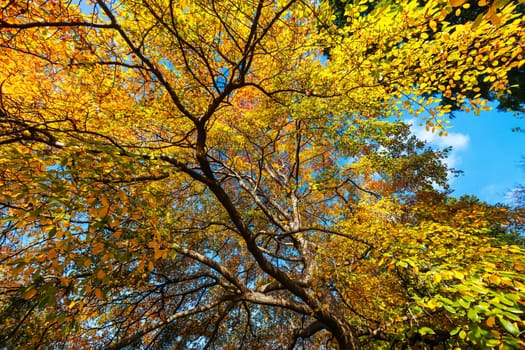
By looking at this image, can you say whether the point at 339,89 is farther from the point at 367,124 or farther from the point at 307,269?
the point at 307,269

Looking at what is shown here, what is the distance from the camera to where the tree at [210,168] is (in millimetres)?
2113

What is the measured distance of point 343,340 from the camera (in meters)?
4.43

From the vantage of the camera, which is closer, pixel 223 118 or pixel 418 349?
pixel 418 349

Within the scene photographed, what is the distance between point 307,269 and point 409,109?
3966mm

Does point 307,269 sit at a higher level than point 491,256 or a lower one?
higher

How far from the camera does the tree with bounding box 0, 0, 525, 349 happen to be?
83.2 inches

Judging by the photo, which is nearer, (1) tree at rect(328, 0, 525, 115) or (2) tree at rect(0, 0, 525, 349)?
(2) tree at rect(0, 0, 525, 349)

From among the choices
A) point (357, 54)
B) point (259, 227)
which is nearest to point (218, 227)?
point (259, 227)

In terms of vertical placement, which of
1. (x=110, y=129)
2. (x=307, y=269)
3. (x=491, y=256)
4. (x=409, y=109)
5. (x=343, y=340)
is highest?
(x=110, y=129)

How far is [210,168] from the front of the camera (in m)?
3.79

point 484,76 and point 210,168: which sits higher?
point 484,76

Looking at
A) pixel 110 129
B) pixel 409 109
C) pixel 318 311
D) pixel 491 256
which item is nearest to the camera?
pixel 491 256

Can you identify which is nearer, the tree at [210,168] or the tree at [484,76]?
the tree at [210,168]

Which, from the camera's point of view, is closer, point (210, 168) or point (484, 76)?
point (210, 168)
